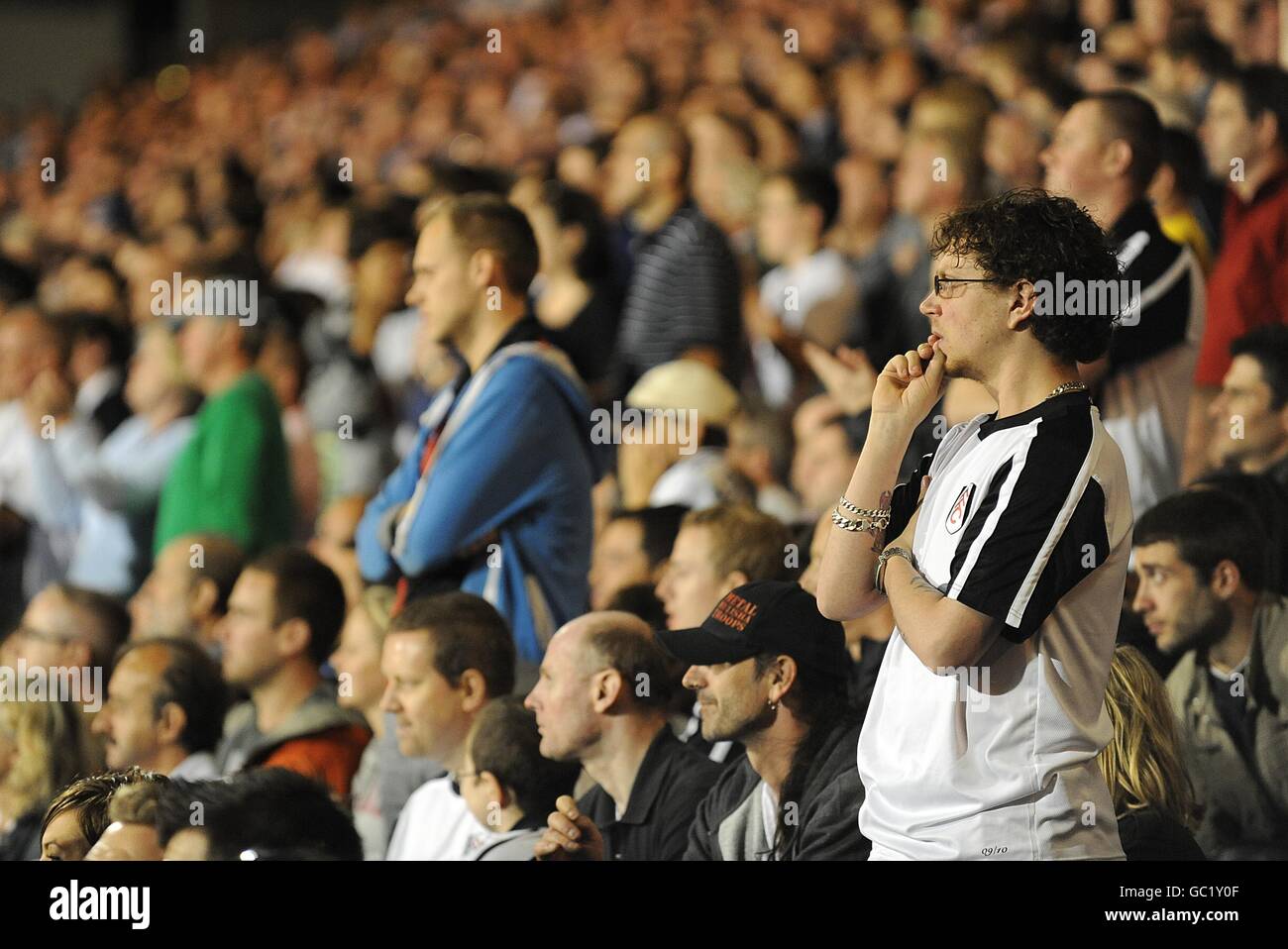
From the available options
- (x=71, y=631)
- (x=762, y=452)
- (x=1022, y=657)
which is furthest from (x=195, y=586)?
(x=1022, y=657)

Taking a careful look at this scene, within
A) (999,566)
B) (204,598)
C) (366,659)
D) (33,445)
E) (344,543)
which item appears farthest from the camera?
(33,445)

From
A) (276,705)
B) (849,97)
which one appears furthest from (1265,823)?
(849,97)

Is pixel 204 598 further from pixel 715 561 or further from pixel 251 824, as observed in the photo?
pixel 715 561

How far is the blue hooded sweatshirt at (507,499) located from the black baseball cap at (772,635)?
682mm

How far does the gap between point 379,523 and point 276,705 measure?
59cm

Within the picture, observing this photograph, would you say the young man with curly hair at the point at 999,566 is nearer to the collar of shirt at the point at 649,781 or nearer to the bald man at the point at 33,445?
the collar of shirt at the point at 649,781

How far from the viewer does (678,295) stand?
5.88 m

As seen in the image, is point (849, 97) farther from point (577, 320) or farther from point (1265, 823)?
point (1265, 823)

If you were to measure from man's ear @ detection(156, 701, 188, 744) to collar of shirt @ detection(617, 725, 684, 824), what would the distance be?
1.22m

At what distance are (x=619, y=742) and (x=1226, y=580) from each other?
Answer: 4.26 ft

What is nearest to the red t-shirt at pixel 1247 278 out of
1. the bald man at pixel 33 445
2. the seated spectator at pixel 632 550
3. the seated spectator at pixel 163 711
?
the seated spectator at pixel 632 550

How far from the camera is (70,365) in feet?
21.6

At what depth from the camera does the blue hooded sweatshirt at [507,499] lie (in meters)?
3.95
